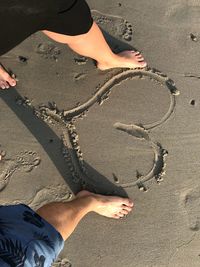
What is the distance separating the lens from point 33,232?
1.57 metres

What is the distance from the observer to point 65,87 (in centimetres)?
257

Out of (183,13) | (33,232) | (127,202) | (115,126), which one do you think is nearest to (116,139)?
(115,126)

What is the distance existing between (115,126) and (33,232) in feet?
3.65

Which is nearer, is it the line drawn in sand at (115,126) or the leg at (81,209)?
the leg at (81,209)

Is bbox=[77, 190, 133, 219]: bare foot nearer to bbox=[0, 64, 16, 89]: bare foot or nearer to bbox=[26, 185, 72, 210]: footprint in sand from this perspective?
bbox=[26, 185, 72, 210]: footprint in sand

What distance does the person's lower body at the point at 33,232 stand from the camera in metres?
1.38

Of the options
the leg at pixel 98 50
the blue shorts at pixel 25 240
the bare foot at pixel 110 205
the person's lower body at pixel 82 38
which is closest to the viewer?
the blue shorts at pixel 25 240

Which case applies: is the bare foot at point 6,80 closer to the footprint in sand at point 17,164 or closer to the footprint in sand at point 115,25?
the footprint in sand at point 17,164

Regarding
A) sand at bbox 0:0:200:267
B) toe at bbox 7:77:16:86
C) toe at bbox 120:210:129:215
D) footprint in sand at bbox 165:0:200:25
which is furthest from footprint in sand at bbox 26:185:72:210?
footprint in sand at bbox 165:0:200:25

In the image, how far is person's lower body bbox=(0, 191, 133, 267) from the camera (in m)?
1.38

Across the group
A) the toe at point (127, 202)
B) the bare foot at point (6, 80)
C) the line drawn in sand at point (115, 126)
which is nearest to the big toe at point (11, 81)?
the bare foot at point (6, 80)

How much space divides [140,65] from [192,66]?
337 mm

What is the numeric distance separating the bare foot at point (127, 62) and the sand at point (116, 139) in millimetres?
53

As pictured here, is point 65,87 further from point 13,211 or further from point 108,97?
point 13,211
